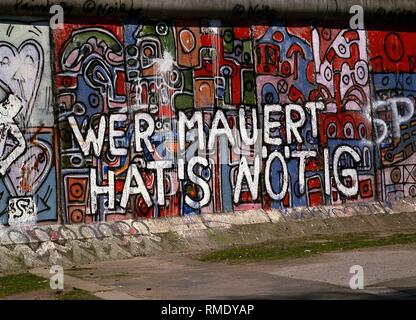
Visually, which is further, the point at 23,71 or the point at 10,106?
the point at 23,71

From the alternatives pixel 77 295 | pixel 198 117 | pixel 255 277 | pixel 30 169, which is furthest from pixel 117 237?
pixel 77 295

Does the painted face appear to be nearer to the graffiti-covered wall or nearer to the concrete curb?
the graffiti-covered wall

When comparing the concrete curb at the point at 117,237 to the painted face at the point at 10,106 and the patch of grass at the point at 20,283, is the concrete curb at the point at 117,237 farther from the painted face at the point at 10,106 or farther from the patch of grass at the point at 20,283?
the painted face at the point at 10,106

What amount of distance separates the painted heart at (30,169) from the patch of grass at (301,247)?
2737 millimetres

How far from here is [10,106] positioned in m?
14.2

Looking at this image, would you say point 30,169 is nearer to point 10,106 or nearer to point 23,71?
point 10,106

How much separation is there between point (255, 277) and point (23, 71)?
490 centimetres

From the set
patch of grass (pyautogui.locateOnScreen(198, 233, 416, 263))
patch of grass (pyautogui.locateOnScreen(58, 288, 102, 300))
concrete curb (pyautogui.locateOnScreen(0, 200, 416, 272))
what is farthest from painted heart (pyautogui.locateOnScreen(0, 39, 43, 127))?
patch of grass (pyautogui.locateOnScreen(58, 288, 102, 300))

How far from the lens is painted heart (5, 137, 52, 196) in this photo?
14.3m

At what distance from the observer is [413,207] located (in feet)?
59.0

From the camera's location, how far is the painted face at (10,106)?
14.2 metres

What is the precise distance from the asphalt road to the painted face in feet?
7.86

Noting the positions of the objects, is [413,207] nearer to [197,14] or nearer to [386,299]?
[197,14]

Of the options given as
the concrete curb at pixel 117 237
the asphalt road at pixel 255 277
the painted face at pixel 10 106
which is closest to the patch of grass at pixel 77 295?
the asphalt road at pixel 255 277
